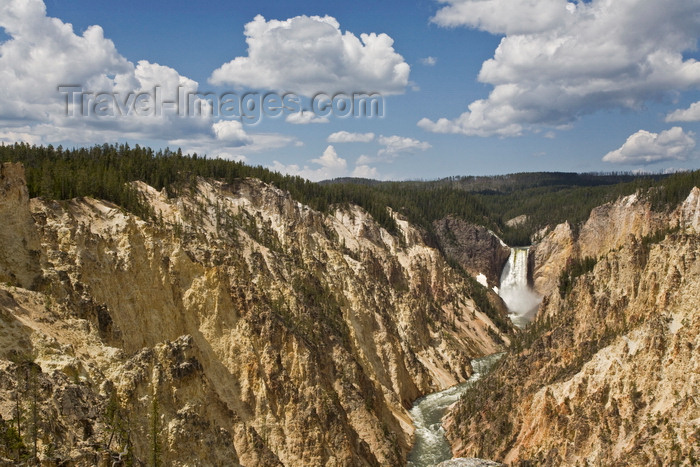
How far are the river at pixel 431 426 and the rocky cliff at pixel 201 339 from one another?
1001 millimetres

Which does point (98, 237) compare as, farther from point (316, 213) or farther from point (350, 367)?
point (316, 213)

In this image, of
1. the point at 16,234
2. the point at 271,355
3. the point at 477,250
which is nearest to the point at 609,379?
the point at 271,355

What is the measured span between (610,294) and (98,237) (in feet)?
109

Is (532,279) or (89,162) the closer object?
(89,162)

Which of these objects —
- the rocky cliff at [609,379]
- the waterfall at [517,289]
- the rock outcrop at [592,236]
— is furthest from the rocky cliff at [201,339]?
the rock outcrop at [592,236]

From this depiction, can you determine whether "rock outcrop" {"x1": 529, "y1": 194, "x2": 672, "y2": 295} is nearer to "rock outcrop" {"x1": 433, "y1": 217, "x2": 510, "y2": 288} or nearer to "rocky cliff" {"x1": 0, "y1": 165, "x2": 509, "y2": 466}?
"rock outcrop" {"x1": 433, "y1": 217, "x2": 510, "y2": 288}

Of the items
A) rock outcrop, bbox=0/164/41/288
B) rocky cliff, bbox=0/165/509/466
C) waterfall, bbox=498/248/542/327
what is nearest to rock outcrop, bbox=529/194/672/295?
waterfall, bbox=498/248/542/327

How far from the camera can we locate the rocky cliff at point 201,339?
17672 mm

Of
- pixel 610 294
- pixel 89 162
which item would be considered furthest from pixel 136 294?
pixel 610 294

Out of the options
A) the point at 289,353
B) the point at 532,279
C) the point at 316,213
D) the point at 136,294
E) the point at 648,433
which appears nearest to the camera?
the point at 648,433

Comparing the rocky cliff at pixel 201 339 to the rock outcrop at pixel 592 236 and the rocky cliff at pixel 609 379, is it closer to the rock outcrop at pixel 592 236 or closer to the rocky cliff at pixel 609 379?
the rocky cliff at pixel 609 379

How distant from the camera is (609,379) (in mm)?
30547

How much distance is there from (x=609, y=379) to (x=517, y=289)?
7187 centimetres

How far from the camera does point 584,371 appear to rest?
32.5 metres
